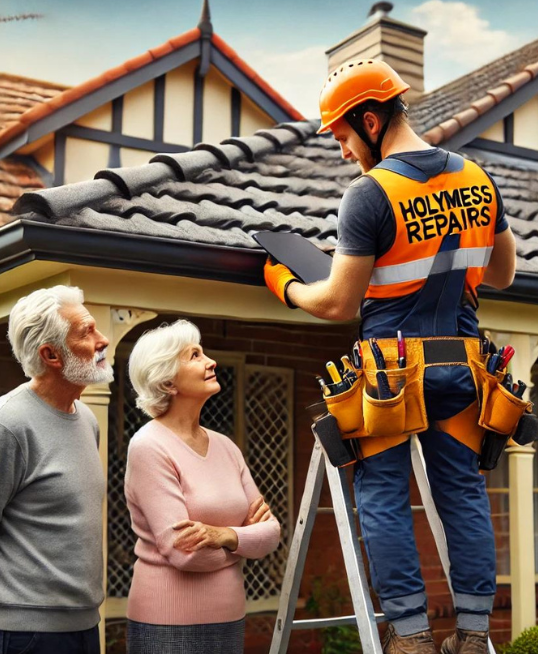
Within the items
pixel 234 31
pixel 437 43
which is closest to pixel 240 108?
pixel 234 31

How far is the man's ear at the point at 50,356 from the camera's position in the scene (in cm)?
336

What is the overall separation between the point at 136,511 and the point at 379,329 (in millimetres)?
1094

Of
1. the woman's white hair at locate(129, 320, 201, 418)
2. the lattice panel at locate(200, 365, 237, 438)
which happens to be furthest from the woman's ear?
the lattice panel at locate(200, 365, 237, 438)

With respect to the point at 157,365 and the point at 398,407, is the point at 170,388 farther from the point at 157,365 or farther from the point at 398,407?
the point at 398,407

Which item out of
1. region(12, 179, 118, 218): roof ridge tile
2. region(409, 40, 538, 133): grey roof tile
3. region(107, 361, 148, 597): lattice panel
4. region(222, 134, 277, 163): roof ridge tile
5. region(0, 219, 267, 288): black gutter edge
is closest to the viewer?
region(0, 219, 267, 288): black gutter edge

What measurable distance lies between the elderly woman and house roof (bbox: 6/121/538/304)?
1.00 metres

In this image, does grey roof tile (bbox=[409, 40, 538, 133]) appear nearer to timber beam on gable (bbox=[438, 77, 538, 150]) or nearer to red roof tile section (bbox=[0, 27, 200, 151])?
timber beam on gable (bbox=[438, 77, 538, 150])

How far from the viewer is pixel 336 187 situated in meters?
6.58

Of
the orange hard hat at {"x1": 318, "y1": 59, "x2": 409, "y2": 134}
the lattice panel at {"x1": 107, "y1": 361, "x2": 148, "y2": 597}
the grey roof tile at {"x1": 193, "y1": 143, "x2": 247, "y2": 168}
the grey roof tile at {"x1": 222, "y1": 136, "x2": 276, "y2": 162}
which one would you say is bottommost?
the lattice panel at {"x1": 107, "y1": 361, "x2": 148, "y2": 597}

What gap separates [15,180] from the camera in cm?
877

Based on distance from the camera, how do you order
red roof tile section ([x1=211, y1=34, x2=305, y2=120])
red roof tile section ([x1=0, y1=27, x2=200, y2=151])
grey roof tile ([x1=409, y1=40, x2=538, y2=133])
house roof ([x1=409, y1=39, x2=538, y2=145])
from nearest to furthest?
house roof ([x1=409, y1=39, x2=538, y2=145]), red roof tile section ([x1=0, y1=27, x2=200, y2=151]), grey roof tile ([x1=409, y1=40, x2=538, y2=133]), red roof tile section ([x1=211, y1=34, x2=305, y2=120])

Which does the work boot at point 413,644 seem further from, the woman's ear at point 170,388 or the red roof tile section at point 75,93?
the red roof tile section at point 75,93

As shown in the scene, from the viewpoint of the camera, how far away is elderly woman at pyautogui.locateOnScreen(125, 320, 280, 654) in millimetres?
3541

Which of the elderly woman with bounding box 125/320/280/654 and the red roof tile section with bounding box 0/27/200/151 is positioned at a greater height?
the red roof tile section with bounding box 0/27/200/151
